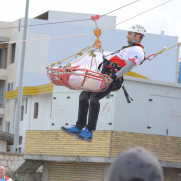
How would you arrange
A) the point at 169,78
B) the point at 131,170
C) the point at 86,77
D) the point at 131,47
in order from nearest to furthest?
the point at 131,170
the point at 86,77
the point at 131,47
the point at 169,78

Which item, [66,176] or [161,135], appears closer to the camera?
[161,135]

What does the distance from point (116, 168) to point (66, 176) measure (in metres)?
20.3

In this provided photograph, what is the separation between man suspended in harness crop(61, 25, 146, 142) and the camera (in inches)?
319

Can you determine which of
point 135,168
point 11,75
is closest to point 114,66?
point 135,168

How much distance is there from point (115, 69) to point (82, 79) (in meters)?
0.75

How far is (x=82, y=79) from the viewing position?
768 centimetres

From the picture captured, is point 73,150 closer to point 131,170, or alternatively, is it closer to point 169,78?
point 131,170

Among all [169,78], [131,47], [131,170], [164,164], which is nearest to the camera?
[131,170]

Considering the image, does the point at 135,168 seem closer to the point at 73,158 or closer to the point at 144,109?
the point at 144,109

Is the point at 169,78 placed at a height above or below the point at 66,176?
above

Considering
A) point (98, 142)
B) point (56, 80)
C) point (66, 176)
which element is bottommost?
point (66, 176)

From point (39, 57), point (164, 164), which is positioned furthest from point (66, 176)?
point (39, 57)

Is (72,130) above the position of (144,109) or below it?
below

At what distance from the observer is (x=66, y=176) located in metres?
21.7
